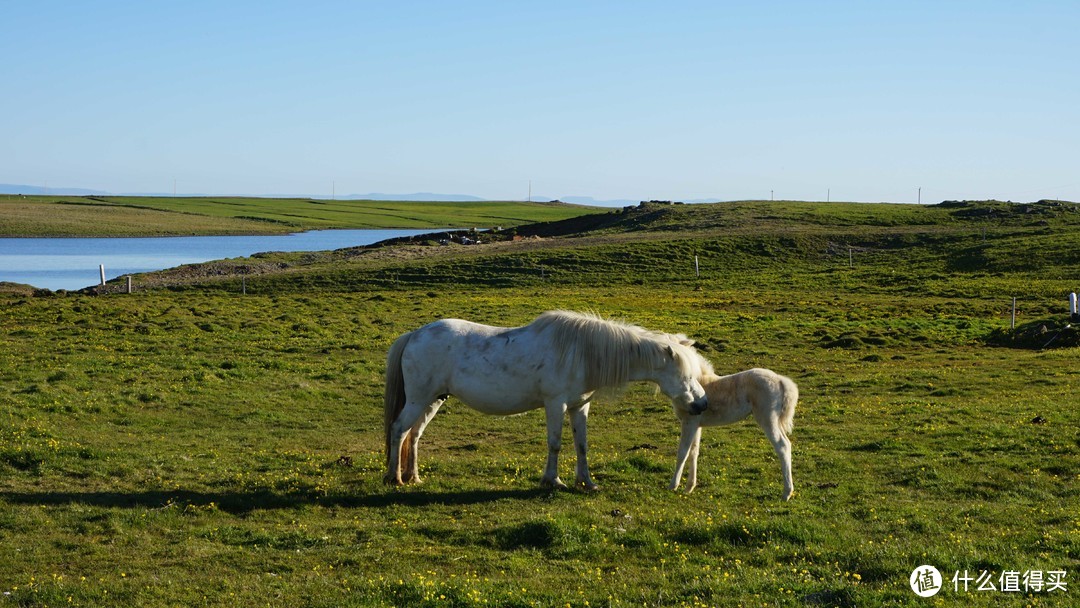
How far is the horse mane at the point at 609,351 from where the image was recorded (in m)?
12.7

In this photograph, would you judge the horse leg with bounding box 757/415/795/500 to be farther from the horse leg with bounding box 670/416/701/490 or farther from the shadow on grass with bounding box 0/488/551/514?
the shadow on grass with bounding box 0/488/551/514

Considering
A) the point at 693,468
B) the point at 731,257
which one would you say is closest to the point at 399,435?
the point at 693,468

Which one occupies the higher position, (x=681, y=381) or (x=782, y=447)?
(x=681, y=381)

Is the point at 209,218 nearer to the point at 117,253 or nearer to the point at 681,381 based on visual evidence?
the point at 117,253

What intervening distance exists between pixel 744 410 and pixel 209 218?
487 feet

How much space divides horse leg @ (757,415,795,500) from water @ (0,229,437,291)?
50.4 metres

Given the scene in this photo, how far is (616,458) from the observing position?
1459cm

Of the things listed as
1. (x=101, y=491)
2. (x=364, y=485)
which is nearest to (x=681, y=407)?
(x=364, y=485)

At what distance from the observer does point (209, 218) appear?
150 m

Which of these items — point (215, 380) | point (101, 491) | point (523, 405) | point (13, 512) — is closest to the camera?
point (13, 512)

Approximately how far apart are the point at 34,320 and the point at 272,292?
1645 cm

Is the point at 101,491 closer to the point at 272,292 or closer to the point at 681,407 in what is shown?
the point at 681,407

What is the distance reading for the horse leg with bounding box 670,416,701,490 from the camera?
41.8 ft

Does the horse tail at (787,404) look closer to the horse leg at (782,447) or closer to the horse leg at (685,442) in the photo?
the horse leg at (782,447)
